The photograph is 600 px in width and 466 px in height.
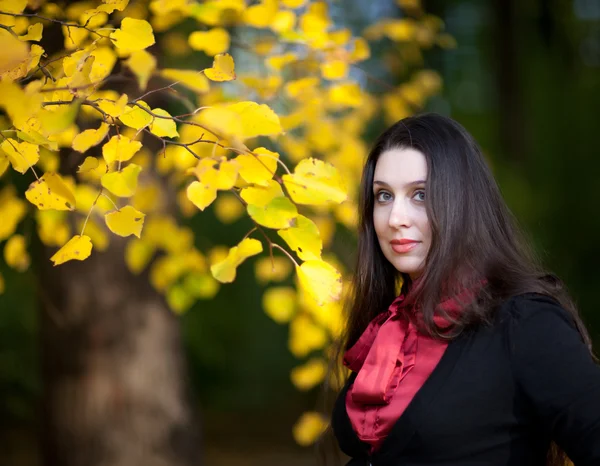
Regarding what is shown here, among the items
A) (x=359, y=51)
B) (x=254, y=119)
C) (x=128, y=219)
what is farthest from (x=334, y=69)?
(x=128, y=219)

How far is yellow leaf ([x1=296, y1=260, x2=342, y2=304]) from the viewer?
4.41 feet

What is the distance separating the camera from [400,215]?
160cm

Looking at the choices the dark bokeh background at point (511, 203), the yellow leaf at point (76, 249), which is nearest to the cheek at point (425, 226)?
the yellow leaf at point (76, 249)

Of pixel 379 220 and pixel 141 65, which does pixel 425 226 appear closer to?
pixel 379 220

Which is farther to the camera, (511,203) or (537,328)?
(511,203)

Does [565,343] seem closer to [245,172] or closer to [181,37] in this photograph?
[245,172]

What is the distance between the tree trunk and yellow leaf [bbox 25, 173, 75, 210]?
1.74 m

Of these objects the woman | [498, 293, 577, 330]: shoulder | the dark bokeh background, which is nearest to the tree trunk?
the woman

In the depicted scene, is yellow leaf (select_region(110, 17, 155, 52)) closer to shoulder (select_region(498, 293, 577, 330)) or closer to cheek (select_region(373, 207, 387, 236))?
cheek (select_region(373, 207, 387, 236))

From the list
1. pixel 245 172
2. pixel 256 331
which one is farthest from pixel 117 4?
pixel 256 331

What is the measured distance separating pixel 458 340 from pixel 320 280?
0.34 m

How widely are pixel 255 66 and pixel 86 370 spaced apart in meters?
1.79

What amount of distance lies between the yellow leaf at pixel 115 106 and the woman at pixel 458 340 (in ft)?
2.02

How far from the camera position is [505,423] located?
1396 millimetres
